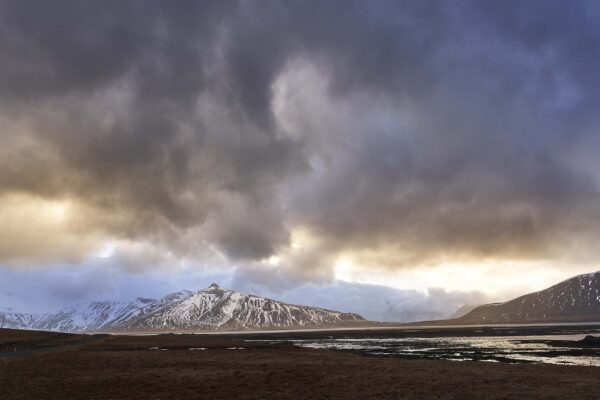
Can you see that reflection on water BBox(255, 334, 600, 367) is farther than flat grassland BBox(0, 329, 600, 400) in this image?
Yes

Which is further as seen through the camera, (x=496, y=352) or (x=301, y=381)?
(x=496, y=352)

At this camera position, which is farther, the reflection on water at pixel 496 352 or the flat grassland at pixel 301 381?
the reflection on water at pixel 496 352

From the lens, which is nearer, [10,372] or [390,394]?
[390,394]

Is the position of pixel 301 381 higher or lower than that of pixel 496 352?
higher

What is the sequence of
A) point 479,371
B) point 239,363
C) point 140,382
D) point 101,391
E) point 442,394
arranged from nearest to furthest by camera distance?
point 442,394 → point 101,391 → point 140,382 → point 479,371 → point 239,363

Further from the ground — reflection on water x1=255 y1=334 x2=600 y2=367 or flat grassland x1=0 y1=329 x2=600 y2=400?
flat grassland x1=0 y1=329 x2=600 y2=400

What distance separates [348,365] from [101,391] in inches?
940

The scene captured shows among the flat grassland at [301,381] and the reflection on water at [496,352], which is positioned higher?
the flat grassland at [301,381]

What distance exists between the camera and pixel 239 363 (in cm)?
4803

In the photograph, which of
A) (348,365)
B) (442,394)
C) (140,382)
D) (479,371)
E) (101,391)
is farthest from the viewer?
(348,365)

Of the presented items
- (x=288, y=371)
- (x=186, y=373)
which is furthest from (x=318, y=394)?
(x=186, y=373)

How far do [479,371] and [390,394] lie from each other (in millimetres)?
14612

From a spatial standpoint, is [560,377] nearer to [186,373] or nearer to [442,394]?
[442,394]

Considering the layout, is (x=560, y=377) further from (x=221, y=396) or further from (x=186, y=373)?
(x=186, y=373)
